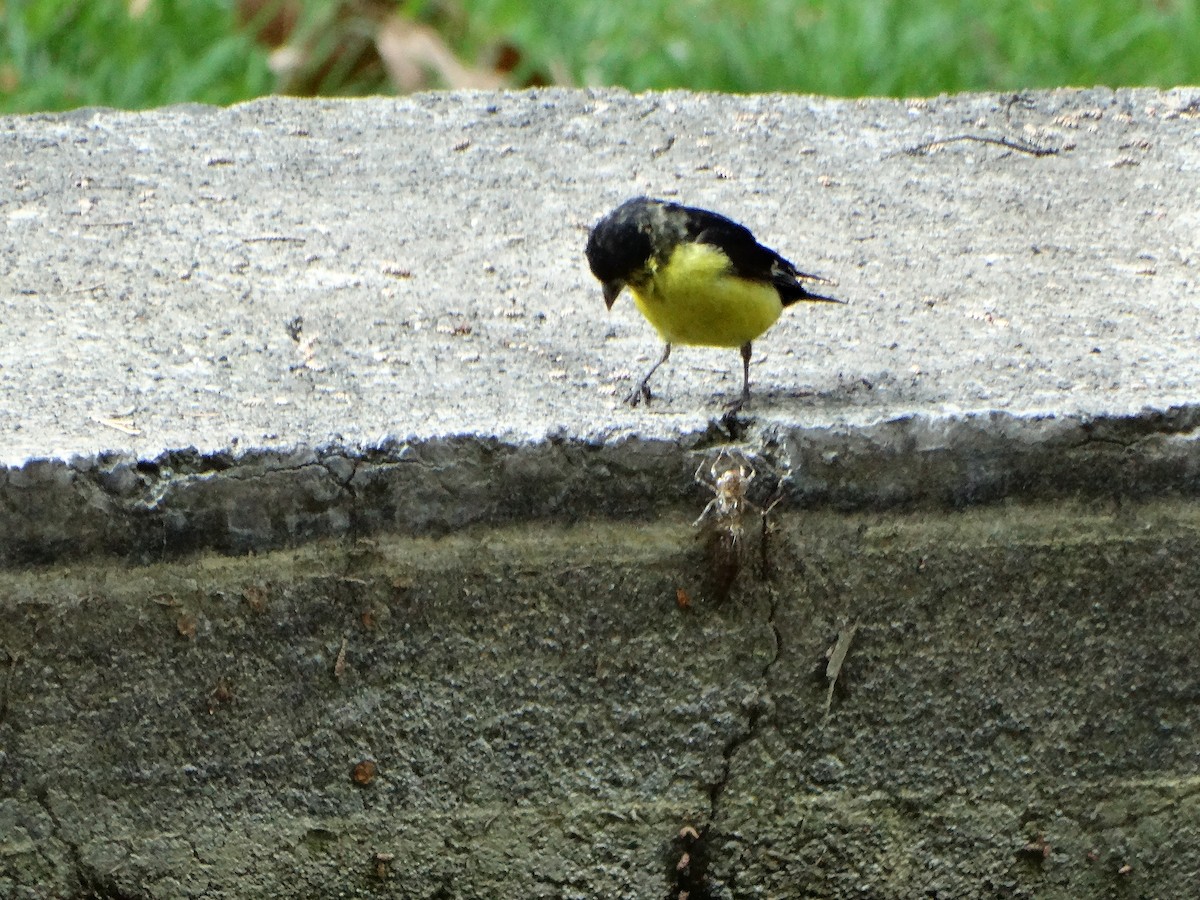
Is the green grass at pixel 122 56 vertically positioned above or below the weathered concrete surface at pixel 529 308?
above

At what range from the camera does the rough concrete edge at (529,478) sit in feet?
6.93

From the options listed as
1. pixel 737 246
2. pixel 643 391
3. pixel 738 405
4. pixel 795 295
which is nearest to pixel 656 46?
pixel 795 295

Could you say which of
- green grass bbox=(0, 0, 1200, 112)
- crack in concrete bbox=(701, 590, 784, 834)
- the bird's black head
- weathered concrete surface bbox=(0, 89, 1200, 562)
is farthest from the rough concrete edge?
green grass bbox=(0, 0, 1200, 112)

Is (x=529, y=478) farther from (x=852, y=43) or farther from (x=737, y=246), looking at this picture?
(x=852, y=43)

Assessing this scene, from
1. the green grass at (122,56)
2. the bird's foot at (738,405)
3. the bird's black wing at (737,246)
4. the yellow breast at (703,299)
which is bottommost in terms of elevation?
the bird's foot at (738,405)

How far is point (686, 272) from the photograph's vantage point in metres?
2.48

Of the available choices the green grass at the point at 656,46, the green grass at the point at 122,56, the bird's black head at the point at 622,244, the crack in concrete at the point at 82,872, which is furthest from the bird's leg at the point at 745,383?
the green grass at the point at 122,56

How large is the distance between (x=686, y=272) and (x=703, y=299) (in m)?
0.05

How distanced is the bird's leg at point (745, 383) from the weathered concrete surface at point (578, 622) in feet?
0.10

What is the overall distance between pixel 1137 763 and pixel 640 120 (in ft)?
6.25

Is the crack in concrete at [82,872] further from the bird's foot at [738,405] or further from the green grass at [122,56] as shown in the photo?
the green grass at [122,56]

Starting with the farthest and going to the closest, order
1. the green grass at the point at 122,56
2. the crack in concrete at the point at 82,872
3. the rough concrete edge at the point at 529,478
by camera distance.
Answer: the green grass at the point at 122,56
the crack in concrete at the point at 82,872
the rough concrete edge at the point at 529,478

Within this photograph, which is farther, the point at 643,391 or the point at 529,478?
the point at 643,391

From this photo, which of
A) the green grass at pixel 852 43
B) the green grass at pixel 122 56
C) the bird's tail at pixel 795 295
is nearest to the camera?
the bird's tail at pixel 795 295
